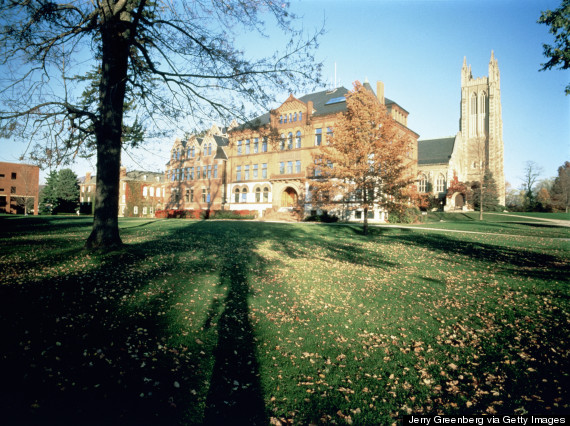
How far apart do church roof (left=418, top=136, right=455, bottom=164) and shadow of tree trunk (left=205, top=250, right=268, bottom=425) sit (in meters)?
63.4

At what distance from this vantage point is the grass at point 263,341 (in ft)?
12.7

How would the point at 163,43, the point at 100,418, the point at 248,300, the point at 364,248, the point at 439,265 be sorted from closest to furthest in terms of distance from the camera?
the point at 100,418
the point at 248,300
the point at 163,43
the point at 439,265
the point at 364,248

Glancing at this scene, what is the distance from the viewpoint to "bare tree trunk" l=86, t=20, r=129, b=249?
9578mm

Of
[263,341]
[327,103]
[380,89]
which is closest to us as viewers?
[263,341]

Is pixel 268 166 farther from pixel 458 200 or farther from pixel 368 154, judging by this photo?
pixel 458 200

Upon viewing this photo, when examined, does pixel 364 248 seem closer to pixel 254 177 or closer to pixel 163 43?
pixel 163 43

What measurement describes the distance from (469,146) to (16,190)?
95664 mm

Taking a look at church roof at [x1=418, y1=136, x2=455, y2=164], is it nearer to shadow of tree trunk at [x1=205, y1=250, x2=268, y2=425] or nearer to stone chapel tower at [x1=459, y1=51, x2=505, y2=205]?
stone chapel tower at [x1=459, y1=51, x2=505, y2=205]

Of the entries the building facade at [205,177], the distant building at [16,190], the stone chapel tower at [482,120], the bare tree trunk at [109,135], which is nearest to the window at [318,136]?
the building facade at [205,177]

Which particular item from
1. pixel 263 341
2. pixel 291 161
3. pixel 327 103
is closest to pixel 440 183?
pixel 327 103

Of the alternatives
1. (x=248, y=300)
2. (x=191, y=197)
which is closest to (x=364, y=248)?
(x=248, y=300)

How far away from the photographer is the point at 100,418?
341 cm

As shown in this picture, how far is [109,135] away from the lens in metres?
9.64

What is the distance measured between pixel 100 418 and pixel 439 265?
11842 millimetres
